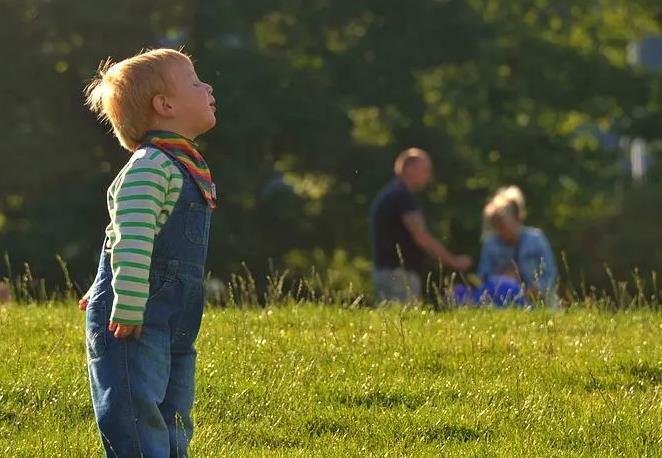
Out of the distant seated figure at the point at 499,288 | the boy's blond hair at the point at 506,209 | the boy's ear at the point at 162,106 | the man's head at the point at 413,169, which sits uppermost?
the boy's ear at the point at 162,106

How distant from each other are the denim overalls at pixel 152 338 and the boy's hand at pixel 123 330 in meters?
0.05

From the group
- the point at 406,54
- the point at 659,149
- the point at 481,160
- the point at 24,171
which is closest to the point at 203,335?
the point at 24,171

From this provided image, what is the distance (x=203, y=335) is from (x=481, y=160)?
65.7 ft

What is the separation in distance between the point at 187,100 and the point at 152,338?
2.84 feet

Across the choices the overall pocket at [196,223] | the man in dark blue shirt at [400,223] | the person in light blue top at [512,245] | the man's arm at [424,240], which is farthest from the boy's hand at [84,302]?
the man in dark blue shirt at [400,223]

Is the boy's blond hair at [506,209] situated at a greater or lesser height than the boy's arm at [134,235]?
lesser

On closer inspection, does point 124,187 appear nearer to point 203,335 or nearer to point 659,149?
point 203,335

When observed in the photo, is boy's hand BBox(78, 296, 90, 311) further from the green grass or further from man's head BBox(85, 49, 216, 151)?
the green grass

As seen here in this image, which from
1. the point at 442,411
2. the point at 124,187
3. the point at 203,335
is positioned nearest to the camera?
the point at 124,187

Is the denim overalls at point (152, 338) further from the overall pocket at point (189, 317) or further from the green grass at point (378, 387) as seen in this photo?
the green grass at point (378, 387)

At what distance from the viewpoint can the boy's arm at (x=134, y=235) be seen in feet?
16.7

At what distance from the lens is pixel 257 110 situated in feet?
75.9

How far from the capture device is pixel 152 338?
5250 mm

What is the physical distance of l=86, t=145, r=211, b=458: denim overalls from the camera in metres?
5.23
